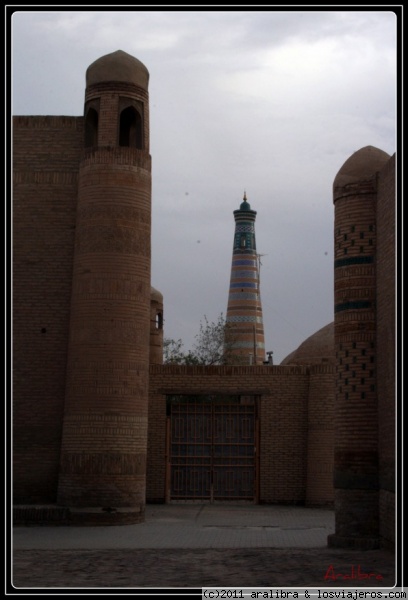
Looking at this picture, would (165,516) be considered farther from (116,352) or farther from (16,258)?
(16,258)

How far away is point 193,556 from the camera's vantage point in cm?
1233

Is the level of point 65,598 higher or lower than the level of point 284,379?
lower

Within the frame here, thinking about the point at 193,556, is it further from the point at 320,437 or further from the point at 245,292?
the point at 245,292

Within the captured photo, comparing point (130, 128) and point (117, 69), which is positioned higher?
point (117, 69)

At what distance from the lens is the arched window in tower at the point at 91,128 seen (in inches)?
737

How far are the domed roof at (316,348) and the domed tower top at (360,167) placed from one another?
13740mm

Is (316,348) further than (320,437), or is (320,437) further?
(316,348)

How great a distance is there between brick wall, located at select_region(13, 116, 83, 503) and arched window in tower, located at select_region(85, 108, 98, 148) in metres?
0.15

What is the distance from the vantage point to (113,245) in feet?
57.7

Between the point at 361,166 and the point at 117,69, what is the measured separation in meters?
5.88

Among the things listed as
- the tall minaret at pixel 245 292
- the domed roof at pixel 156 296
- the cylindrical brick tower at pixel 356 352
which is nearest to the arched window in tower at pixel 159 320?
the domed roof at pixel 156 296

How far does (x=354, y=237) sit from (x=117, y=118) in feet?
19.5

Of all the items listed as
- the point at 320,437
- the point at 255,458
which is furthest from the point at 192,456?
the point at 320,437

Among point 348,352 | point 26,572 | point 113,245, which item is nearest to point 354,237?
point 348,352
